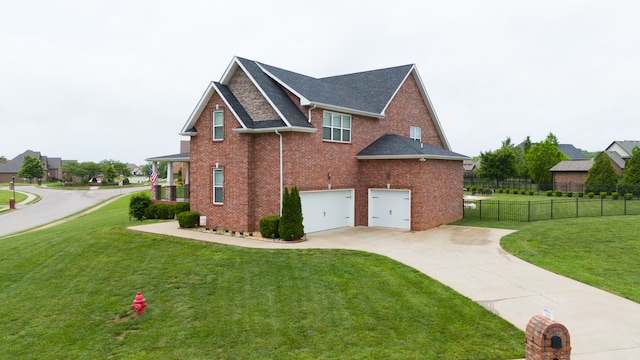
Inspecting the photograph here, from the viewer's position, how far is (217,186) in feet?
62.7

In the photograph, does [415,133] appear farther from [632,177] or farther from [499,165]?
[499,165]

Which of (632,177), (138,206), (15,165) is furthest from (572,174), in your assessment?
(15,165)

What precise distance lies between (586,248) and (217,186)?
52.5ft

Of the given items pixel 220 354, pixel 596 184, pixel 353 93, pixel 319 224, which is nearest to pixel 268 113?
pixel 319 224

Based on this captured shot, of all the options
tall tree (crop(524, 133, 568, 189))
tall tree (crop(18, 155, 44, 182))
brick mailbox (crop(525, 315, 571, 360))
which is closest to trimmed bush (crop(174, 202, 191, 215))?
brick mailbox (crop(525, 315, 571, 360))

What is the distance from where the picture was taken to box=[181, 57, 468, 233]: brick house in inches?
703

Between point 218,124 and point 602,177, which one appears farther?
point 602,177

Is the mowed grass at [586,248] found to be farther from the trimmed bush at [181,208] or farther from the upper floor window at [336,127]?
the trimmed bush at [181,208]

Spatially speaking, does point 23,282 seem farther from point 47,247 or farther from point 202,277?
point 202,277

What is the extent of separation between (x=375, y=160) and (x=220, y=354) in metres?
15.0

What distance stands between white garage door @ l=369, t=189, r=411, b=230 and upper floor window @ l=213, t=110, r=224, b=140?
8.39 m

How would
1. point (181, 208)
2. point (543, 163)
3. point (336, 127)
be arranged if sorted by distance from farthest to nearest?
point (543, 163) → point (181, 208) → point (336, 127)

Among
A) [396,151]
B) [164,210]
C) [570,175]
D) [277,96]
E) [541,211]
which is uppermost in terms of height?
[277,96]

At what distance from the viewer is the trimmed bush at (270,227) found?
661 inches
